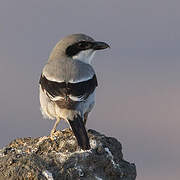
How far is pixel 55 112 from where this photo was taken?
920 centimetres

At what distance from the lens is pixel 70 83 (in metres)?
8.86

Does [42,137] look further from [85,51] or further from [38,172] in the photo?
[85,51]

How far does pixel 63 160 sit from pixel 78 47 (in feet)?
12.1

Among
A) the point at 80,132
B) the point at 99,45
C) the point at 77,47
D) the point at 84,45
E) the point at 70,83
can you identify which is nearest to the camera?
the point at 80,132

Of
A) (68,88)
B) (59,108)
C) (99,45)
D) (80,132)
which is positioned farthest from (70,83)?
(99,45)

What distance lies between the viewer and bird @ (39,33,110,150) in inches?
348

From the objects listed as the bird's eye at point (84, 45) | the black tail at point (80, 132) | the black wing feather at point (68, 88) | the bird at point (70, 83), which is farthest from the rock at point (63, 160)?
the bird's eye at point (84, 45)

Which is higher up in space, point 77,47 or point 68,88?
point 77,47

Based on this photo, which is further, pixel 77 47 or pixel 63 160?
pixel 77 47

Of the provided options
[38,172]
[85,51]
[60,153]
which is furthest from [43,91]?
[38,172]

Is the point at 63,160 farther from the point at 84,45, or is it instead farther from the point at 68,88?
the point at 84,45

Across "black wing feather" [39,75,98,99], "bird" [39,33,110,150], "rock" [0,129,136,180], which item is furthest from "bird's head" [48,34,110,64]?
"rock" [0,129,136,180]

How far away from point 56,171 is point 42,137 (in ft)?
5.03

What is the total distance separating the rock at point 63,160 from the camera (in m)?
6.36
